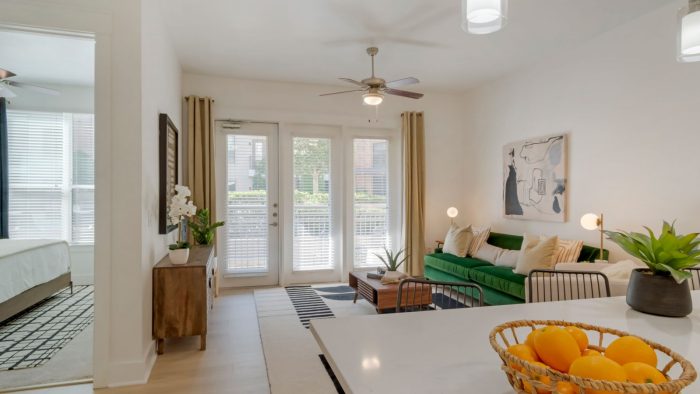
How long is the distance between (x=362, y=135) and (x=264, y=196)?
1.71 meters

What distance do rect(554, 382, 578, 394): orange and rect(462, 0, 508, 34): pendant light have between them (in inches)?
45.8

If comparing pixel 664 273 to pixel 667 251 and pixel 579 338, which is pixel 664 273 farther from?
pixel 579 338

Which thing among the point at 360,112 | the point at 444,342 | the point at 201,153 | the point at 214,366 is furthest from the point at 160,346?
→ the point at 360,112

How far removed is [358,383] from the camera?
853mm

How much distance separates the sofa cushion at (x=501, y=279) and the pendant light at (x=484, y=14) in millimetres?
2904

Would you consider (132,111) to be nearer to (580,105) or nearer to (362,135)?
(362,135)

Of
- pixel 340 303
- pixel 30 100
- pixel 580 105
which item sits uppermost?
pixel 30 100

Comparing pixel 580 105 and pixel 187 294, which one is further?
pixel 580 105

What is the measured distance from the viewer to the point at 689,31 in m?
1.43

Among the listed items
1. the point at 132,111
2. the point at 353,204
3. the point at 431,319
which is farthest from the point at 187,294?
the point at 353,204

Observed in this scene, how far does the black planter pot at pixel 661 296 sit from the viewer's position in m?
1.33

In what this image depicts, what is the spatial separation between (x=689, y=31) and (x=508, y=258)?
3.34 metres

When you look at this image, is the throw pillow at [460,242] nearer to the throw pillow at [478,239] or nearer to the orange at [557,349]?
the throw pillow at [478,239]

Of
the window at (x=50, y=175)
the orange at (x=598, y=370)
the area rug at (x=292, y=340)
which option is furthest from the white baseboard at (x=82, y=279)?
the orange at (x=598, y=370)
